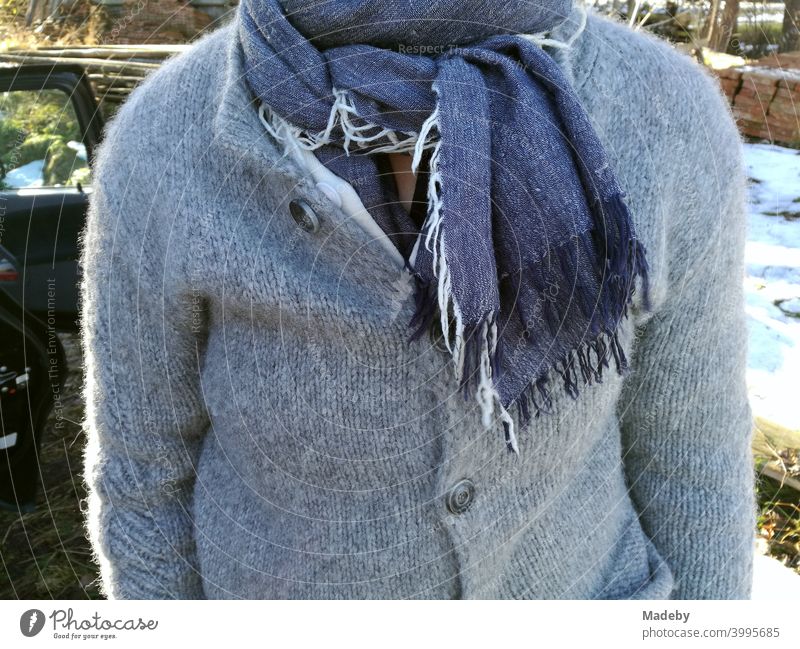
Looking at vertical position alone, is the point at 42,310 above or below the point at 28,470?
above

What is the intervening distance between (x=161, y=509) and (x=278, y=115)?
0.43 metres

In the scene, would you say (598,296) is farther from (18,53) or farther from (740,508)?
(18,53)

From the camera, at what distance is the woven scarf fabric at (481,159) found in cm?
65

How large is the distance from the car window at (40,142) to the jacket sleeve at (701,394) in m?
1.26

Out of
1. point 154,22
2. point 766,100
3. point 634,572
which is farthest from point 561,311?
point 154,22

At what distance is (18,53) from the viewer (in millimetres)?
1556

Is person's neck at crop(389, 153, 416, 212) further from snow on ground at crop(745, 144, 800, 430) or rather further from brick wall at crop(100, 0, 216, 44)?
snow on ground at crop(745, 144, 800, 430)

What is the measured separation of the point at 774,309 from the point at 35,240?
163cm

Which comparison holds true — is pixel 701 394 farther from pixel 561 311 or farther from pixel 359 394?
pixel 359 394

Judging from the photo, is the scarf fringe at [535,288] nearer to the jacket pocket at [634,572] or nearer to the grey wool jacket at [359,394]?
the grey wool jacket at [359,394]
